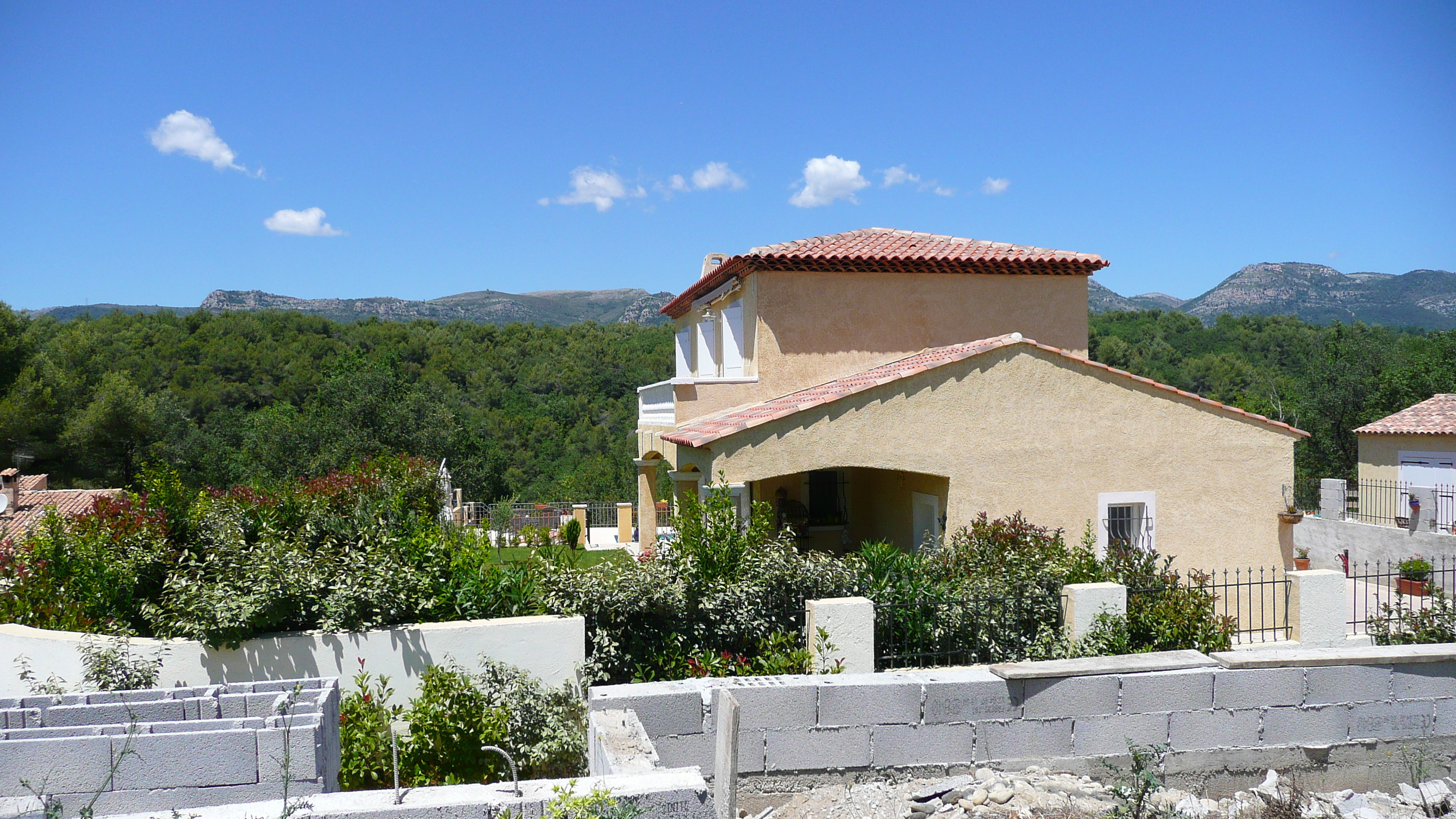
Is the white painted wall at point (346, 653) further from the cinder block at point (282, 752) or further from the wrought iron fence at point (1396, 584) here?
the wrought iron fence at point (1396, 584)

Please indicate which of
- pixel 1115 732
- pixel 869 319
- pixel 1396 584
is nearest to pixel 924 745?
pixel 1115 732

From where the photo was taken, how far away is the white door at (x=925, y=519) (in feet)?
41.2

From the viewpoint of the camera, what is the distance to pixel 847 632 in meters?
7.73

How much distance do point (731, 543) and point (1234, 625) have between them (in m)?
5.71

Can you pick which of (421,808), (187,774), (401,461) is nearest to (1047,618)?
(421,808)

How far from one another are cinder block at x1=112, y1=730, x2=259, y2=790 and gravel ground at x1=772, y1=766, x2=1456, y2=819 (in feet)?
12.1

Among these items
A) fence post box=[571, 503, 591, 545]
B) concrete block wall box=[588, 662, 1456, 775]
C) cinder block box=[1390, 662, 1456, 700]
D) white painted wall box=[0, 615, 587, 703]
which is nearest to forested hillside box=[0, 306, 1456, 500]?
fence post box=[571, 503, 591, 545]

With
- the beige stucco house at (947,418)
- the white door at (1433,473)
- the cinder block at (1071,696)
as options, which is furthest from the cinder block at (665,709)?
the white door at (1433,473)

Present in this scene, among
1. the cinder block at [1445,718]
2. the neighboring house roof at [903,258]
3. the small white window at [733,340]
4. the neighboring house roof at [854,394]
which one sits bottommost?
the cinder block at [1445,718]

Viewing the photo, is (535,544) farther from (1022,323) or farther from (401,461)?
(1022,323)

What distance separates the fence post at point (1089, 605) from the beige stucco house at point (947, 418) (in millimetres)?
3631

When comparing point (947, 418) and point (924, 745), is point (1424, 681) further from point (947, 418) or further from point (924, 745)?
point (947, 418)

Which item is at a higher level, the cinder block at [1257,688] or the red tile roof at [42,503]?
the red tile roof at [42,503]

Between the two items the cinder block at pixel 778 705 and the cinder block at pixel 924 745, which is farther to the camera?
the cinder block at pixel 924 745
